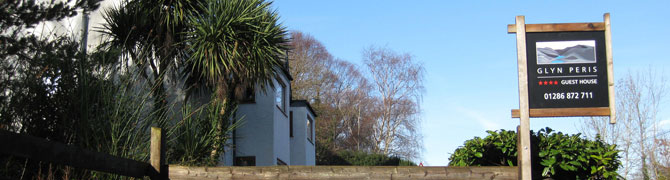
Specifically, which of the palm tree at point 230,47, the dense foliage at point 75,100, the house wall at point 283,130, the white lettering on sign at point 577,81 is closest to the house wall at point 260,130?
the house wall at point 283,130

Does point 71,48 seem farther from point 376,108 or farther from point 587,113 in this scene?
point 376,108

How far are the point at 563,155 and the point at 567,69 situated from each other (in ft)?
2.26

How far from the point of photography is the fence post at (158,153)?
18.1 feet

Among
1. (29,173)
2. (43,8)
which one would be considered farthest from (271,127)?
(29,173)

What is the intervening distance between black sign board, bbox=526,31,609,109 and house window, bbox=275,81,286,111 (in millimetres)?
11984

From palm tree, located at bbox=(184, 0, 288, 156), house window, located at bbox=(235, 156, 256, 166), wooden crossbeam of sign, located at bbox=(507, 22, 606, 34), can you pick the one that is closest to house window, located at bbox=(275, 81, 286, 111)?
house window, located at bbox=(235, 156, 256, 166)

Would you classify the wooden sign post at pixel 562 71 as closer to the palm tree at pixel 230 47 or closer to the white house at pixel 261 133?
the palm tree at pixel 230 47

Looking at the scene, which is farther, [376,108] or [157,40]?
[376,108]

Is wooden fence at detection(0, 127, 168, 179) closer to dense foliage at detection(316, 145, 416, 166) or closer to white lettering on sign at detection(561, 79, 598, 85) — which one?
white lettering on sign at detection(561, 79, 598, 85)

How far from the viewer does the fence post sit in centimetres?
550

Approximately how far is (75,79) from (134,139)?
3.41ft

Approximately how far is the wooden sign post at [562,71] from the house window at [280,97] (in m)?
12.0

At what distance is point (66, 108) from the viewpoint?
6.83 m

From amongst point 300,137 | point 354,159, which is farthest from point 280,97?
point 354,159
